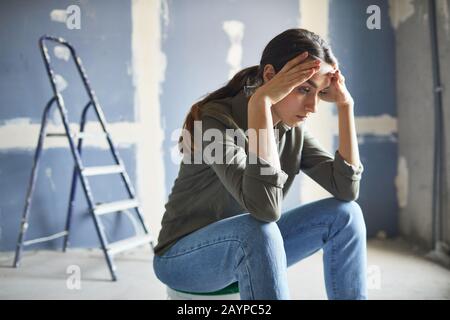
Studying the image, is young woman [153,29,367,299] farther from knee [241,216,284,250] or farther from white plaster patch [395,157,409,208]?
white plaster patch [395,157,409,208]

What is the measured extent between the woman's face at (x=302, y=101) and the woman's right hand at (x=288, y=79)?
0.14ft

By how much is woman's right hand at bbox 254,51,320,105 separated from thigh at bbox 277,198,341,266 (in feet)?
1.04

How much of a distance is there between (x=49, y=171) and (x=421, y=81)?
2419mm

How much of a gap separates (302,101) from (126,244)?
62.9 inches

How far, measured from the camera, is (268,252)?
0.92m

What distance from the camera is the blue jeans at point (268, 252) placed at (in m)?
0.92

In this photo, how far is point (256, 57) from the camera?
9.25 ft

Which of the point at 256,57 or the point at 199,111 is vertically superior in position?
the point at 256,57

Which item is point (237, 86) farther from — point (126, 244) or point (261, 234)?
point (126, 244)

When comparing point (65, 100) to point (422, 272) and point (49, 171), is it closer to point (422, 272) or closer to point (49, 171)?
point (49, 171)

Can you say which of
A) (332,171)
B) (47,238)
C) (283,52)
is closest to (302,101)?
(283,52)
